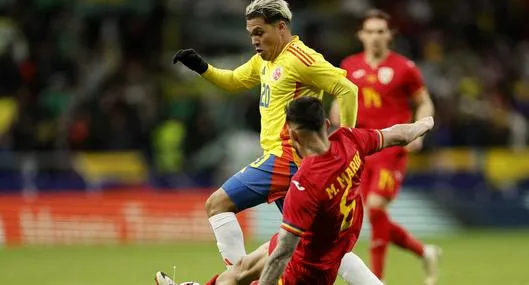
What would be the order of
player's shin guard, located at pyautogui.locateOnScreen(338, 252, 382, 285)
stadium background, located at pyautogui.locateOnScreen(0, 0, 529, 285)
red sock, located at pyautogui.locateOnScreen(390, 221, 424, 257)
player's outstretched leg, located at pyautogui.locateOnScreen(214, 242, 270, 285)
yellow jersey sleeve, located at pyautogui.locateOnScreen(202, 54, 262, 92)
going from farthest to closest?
stadium background, located at pyautogui.locateOnScreen(0, 0, 529, 285) → red sock, located at pyautogui.locateOnScreen(390, 221, 424, 257) → yellow jersey sleeve, located at pyautogui.locateOnScreen(202, 54, 262, 92) → player's shin guard, located at pyautogui.locateOnScreen(338, 252, 382, 285) → player's outstretched leg, located at pyautogui.locateOnScreen(214, 242, 270, 285)

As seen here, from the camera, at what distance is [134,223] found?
17250mm

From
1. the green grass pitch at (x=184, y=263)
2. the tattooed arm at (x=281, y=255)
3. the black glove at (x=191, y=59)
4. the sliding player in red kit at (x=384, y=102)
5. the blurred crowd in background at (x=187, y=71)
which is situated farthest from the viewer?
the blurred crowd in background at (x=187, y=71)

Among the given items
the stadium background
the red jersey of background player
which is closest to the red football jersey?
the stadium background

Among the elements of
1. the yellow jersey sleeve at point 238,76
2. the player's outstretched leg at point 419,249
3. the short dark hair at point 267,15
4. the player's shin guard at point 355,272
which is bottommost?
the player's outstretched leg at point 419,249

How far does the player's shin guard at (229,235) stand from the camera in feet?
28.0

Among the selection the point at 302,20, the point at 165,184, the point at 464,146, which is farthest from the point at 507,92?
the point at 165,184

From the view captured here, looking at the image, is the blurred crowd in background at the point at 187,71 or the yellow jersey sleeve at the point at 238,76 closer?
the yellow jersey sleeve at the point at 238,76

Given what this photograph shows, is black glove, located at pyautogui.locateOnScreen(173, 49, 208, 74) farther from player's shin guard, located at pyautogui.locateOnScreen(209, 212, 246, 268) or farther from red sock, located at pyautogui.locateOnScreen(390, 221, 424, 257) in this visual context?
red sock, located at pyautogui.locateOnScreen(390, 221, 424, 257)

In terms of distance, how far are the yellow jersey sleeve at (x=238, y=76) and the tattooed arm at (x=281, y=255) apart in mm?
2293

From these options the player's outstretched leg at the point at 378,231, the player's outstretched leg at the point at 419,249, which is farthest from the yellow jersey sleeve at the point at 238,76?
the player's outstretched leg at the point at 419,249

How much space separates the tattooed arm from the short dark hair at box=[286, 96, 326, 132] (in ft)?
2.16

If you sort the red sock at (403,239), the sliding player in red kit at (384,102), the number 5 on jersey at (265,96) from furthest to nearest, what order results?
the red sock at (403,239) < the sliding player in red kit at (384,102) < the number 5 on jersey at (265,96)

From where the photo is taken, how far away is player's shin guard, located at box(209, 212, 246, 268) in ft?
28.0

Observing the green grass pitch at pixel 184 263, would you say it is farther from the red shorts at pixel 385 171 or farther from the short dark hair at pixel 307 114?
the short dark hair at pixel 307 114
